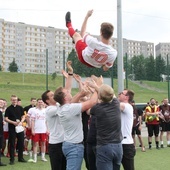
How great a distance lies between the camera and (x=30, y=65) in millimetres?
112875

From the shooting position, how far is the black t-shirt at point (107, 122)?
4773 millimetres

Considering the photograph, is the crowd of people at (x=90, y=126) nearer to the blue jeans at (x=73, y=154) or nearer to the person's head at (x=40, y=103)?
the blue jeans at (x=73, y=154)

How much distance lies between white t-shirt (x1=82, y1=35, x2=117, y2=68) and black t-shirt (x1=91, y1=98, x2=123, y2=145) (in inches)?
24.5

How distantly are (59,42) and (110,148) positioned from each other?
118 meters

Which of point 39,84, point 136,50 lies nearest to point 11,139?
point 39,84

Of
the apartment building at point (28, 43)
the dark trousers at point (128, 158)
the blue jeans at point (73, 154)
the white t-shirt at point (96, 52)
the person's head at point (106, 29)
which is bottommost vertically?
the dark trousers at point (128, 158)

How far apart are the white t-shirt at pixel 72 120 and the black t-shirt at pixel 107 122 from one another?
279 millimetres

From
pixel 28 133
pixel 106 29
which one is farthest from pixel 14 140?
pixel 106 29

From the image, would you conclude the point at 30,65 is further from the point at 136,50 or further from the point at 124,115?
the point at 124,115

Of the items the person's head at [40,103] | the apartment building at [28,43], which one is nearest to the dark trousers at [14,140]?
the person's head at [40,103]

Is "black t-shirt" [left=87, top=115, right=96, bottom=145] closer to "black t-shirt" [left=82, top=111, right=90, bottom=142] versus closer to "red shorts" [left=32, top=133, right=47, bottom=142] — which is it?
"black t-shirt" [left=82, top=111, right=90, bottom=142]

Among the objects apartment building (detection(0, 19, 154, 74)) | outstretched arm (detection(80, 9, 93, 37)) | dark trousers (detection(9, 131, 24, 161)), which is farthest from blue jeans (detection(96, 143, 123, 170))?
apartment building (detection(0, 19, 154, 74))

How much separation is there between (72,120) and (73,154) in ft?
1.61

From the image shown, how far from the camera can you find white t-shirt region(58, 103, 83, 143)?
16.3 feet
